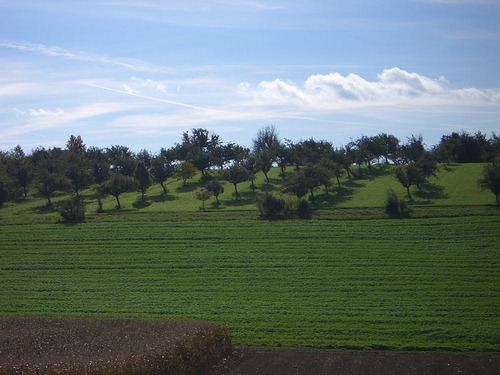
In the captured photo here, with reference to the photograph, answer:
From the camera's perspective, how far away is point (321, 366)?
2498cm

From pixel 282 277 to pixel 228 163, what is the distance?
58.3m

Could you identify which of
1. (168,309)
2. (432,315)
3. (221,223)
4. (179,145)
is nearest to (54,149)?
(179,145)

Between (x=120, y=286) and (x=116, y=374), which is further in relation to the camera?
(x=120, y=286)

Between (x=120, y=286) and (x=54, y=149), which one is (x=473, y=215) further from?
(x=54, y=149)

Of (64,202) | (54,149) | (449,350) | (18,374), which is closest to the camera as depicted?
(18,374)

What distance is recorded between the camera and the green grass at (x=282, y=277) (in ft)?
102

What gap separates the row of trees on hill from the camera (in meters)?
71.5

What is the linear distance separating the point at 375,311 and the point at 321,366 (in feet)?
31.4

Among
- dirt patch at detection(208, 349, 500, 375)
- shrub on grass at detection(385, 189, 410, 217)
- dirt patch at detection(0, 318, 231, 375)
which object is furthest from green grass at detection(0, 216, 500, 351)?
dirt patch at detection(0, 318, 231, 375)

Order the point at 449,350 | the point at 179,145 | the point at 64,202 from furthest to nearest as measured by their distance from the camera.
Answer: the point at 179,145, the point at 64,202, the point at 449,350

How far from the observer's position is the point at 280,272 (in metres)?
43.6

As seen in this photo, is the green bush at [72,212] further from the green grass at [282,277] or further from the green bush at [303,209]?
the green bush at [303,209]

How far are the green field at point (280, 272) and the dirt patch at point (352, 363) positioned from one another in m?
1.34

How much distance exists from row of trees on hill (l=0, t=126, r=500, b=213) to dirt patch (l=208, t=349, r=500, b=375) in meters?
40.1
